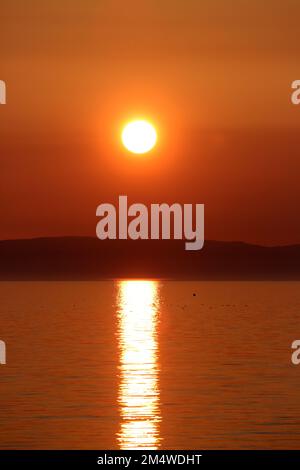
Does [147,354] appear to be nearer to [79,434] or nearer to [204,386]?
[204,386]

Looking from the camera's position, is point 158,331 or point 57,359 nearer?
point 57,359

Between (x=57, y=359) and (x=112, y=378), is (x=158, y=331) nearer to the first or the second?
(x=57, y=359)

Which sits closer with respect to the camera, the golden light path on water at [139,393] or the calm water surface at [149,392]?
the golden light path on water at [139,393]

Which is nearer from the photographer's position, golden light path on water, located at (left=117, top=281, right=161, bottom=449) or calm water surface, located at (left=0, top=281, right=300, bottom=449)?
golden light path on water, located at (left=117, top=281, right=161, bottom=449)

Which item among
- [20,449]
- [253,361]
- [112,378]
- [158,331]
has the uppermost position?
[158,331]

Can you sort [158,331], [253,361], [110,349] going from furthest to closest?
[158,331]
[110,349]
[253,361]

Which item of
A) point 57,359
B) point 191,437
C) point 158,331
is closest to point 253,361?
point 57,359

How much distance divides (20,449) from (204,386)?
20.1 metres

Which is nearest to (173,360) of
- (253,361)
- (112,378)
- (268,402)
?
(253,361)

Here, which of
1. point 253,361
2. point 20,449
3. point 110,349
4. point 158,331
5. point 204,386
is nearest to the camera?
point 20,449

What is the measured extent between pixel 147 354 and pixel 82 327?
40.8 meters

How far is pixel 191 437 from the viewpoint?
44812mm

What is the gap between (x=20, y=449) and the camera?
42250 millimetres

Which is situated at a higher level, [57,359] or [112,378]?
[57,359]
